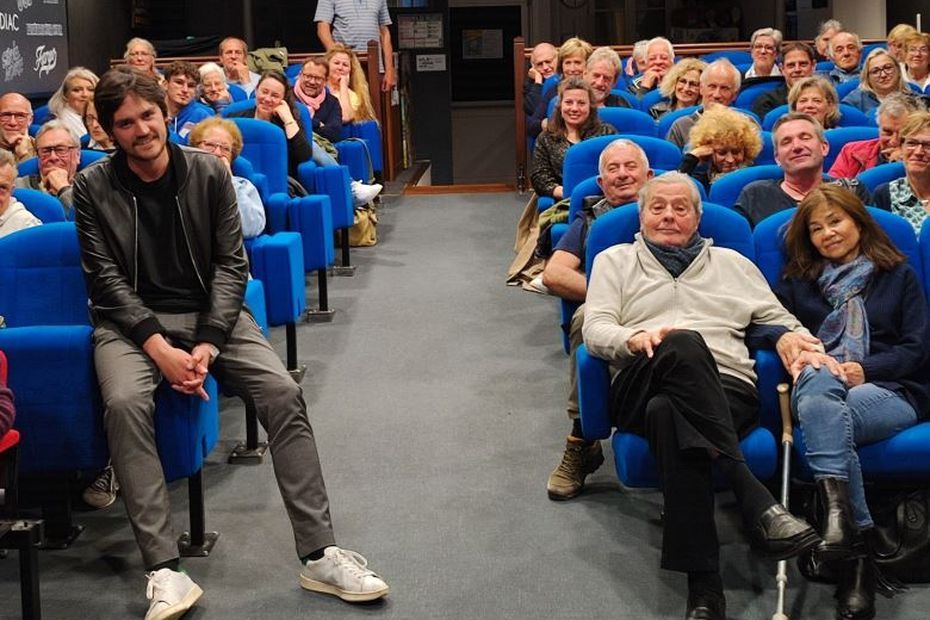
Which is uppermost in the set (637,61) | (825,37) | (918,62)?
(825,37)

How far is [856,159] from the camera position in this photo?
448 cm

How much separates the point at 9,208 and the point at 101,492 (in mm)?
878

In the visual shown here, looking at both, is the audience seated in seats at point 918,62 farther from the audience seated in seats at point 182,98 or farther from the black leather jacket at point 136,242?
the black leather jacket at point 136,242

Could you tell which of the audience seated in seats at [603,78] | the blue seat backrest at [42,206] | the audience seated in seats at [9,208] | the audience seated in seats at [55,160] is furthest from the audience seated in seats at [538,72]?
the audience seated in seats at [9,208]

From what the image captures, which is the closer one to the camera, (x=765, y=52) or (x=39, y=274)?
(x=39, y=274)

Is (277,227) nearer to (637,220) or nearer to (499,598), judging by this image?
(637,220)

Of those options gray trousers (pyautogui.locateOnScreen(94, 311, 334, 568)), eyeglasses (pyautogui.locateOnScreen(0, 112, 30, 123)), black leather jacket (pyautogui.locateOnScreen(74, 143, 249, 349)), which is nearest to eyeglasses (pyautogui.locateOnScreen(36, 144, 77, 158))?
eyeglasses (pyautogui.locateOnScreen(0, 112, 30, 123))

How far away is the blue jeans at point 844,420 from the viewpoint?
287 centimetres

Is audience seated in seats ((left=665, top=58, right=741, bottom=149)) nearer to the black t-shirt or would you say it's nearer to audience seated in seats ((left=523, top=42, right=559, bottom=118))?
audience seated in seats ((left=523, top=42, right=559, bottom=118))

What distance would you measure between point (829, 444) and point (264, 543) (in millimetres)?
1376

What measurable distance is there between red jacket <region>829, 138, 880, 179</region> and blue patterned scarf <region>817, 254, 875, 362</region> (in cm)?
136

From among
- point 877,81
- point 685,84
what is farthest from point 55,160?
point 877,81

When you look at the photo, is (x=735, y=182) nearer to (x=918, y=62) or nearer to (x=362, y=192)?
(x=362, y=192)

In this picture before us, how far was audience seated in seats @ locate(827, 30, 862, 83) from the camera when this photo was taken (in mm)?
6965
